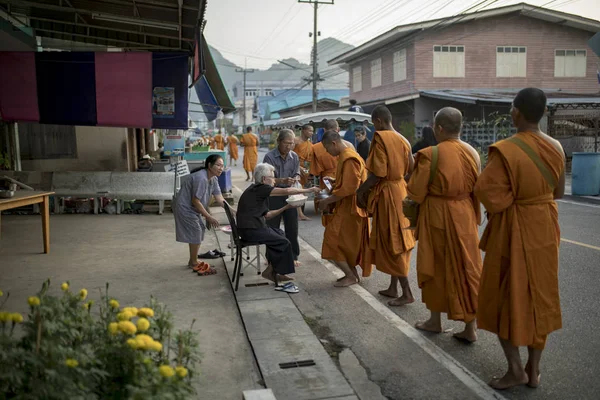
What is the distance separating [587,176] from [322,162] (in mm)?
7488

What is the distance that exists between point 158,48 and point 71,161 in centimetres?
505

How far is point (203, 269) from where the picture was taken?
683 cm

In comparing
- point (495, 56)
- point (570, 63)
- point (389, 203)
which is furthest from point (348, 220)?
point (570, 63)

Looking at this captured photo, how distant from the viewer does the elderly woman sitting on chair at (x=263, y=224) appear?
594cm

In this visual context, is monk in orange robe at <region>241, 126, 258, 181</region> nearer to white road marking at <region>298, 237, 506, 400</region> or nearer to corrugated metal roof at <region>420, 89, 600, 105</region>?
corrugated metal roof at <region>420, 89, 600, 105</region>

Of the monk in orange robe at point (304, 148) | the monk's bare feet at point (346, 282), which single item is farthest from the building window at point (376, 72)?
the monk's bare feet at point (346, 282)

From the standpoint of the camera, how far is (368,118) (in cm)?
1435

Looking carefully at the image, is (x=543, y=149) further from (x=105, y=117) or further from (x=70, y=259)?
(x=105, y=117)

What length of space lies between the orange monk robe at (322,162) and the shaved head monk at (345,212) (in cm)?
270

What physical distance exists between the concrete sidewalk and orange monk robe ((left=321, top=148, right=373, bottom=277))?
1250mm

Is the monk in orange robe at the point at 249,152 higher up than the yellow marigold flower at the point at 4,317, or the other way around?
the monk in orange robe at the point at 249,152

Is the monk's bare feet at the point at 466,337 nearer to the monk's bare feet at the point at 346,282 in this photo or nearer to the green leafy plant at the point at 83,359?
the monk's bare feet at the point at 346,282

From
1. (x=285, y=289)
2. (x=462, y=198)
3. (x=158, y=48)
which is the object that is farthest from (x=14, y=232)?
(x=462, y=198)

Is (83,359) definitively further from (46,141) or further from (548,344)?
(46,141)
